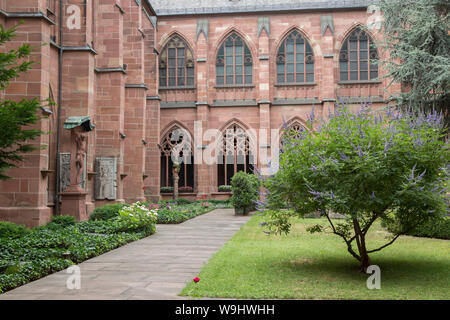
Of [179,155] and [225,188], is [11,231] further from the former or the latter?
[179,155]

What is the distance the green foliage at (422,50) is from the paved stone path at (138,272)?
9481 mm

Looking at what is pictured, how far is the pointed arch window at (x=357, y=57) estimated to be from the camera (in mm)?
26281

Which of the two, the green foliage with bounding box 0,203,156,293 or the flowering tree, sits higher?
the flowering tree

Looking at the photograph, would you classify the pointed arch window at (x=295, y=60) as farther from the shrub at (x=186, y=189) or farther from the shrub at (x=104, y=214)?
the shrub at (x=104, y=214)

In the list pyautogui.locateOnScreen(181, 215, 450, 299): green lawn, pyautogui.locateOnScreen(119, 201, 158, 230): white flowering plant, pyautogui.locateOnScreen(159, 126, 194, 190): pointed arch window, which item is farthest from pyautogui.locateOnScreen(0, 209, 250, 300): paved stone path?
pyautogui.locateOnScreen(159, 126, 194, 190): pointed arch window

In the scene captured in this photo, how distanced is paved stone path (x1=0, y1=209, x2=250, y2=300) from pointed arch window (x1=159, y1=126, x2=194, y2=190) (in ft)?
Result: 52.1

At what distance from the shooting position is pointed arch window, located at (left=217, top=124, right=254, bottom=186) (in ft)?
87.0

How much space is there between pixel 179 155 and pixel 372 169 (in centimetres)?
2163

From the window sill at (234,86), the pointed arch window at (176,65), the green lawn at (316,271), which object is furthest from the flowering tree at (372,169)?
the pointed arch window at (176,65)

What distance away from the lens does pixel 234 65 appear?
2700cm

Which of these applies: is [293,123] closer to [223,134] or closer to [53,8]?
[223,134]

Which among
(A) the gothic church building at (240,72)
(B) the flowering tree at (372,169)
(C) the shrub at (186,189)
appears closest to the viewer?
(B) the flowering tree at (372,169)

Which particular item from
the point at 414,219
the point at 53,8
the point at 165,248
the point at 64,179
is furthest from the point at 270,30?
the point at 414,219

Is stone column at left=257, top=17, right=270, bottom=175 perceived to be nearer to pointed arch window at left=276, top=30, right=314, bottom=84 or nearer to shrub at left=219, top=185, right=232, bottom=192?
pointed arch window at left=276, top=30, right=314, bottom=84
